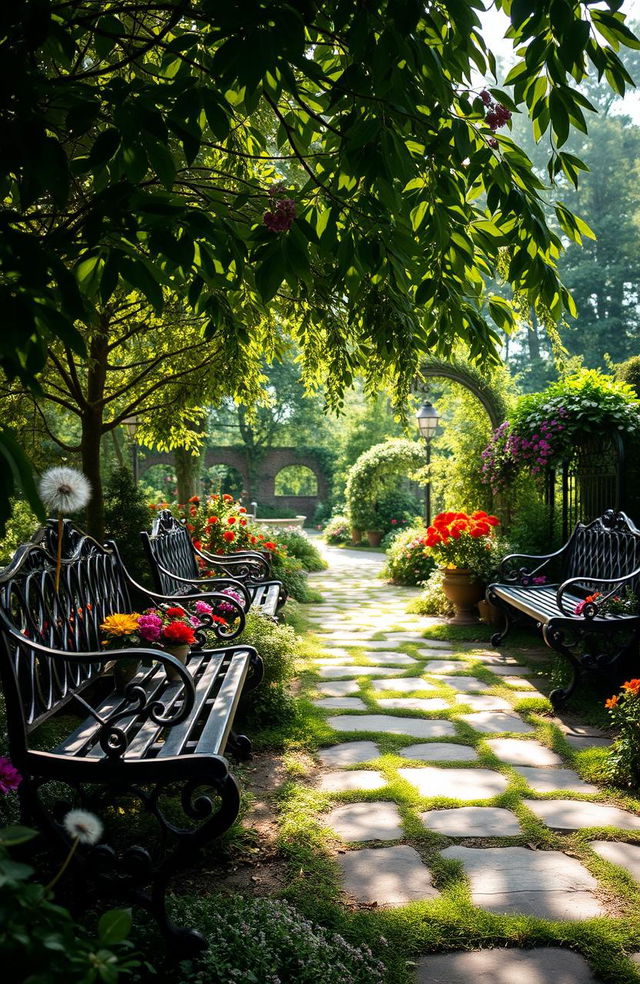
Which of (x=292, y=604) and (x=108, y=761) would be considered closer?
(x=108, y=761)

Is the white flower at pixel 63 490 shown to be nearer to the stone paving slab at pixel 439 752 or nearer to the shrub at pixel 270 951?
the shrub at pixel 270 951

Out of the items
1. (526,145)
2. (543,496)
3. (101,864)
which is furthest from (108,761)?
(526,145)

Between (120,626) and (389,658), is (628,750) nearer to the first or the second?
(120,626)

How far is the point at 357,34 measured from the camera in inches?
61.8

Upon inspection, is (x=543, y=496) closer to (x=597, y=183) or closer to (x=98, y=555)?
(x=98, y=555)

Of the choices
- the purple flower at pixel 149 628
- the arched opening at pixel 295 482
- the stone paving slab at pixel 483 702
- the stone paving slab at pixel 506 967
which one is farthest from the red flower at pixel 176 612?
the arched opening at pixel 295 482

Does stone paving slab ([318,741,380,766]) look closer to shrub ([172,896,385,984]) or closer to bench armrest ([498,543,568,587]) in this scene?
shrub ([172,896,385,984])

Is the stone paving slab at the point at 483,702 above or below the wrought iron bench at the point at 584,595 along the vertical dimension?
below

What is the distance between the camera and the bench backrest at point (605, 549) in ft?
16.3

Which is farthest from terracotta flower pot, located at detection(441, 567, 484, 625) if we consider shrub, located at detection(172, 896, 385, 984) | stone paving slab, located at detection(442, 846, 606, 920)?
shrub, located at detection(172, 896, 385, 984)

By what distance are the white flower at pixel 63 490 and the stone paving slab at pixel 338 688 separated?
8.07 ft

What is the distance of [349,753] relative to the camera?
368cm

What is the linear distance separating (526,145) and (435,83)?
45656 millimetres

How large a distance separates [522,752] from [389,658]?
2.22 meters
